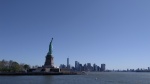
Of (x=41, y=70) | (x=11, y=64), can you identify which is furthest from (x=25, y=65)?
(x=41, y=70)

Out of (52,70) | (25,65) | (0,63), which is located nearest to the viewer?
(52,70)

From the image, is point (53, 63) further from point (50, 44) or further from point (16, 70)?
point (16, 70)

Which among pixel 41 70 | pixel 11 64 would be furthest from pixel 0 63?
pixel 41 70

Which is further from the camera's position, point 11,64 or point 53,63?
point 11,64

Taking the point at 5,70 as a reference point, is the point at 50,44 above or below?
above

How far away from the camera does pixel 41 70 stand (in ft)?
429

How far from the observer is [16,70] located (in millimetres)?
136625

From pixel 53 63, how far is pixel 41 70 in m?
7.03

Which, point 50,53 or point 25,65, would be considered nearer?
point 50,53

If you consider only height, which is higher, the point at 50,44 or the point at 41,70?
the point at 50,44

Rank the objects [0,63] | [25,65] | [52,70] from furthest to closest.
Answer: [25,65], [0,63], [52,70]

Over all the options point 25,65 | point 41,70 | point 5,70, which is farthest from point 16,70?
point 25,65

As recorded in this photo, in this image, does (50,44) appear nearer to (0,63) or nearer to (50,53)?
(50,53)

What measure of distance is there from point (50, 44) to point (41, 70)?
13.8 metres
